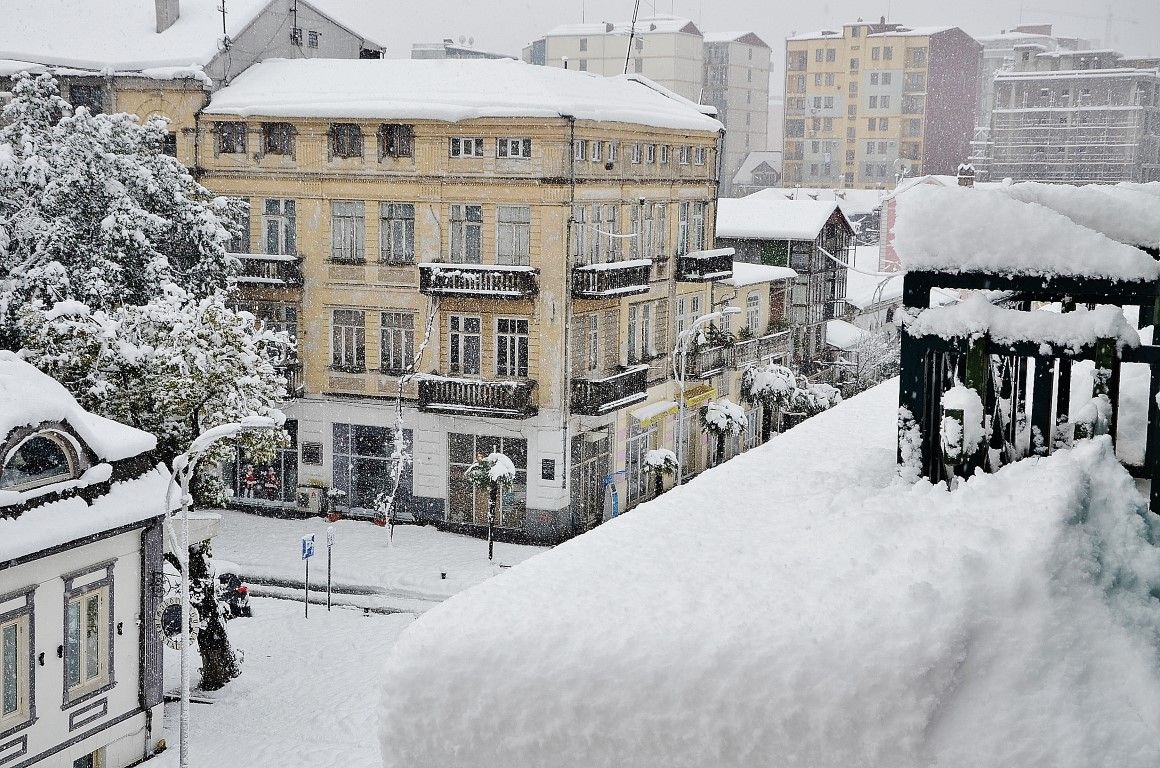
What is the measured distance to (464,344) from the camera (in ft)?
116

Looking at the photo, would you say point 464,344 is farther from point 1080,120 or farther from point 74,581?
point 1080,120

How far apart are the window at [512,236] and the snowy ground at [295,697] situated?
37.0 ft

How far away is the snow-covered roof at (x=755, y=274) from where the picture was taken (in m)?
45.2

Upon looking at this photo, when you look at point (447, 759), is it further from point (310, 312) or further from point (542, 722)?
point (310, 312)

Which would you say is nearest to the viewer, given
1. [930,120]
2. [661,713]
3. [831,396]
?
[661,713]

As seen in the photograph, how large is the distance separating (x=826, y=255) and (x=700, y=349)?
12.4 meters

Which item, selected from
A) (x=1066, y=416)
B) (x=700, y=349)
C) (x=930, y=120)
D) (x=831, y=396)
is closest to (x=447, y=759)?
(x=1066, y=416)

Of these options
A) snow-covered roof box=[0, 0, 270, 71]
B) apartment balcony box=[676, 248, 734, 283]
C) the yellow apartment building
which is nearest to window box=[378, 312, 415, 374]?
the yellow apartment building

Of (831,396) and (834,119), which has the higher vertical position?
(834,119)

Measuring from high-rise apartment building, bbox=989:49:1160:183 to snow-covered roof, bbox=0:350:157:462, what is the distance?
A: 132 feet

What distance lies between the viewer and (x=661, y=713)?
Result: 11.7ft

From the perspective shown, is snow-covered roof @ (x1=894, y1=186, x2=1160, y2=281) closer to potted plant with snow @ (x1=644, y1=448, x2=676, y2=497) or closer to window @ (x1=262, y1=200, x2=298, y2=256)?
potted plant with snow @ (x1=644, y1=448, x2=676, y2=497)

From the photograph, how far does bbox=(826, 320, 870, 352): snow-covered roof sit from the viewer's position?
5288cm

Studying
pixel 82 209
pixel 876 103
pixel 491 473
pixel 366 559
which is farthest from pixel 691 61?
pixel 82 209
